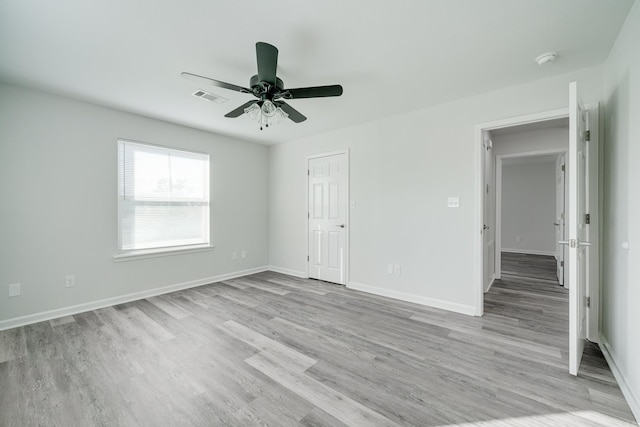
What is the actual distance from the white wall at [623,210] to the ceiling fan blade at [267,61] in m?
2.30

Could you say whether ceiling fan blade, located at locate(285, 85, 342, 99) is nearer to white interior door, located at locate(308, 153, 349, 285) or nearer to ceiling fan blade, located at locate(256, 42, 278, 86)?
ceiling fan blade, located at locate(256, 42, 278, 86)

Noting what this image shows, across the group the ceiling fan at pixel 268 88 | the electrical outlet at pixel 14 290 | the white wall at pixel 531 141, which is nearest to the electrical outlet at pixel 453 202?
the ceiling fan at pixel 268 88

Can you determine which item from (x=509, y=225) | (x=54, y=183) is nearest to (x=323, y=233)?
(x=54, y=183)

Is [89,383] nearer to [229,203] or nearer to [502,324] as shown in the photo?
[229,203]

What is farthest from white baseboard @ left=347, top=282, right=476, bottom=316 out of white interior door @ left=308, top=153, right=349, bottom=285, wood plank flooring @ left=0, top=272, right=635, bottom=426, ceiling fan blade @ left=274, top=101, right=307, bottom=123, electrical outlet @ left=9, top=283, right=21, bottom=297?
electrical outlet @ left=9, top=283, right=21, bottom=297

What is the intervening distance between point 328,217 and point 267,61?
285 centimetres

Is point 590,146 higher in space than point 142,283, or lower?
higher

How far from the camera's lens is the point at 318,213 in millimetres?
4562

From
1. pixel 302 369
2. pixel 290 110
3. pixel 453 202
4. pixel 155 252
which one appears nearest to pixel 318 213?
pixel 453 202

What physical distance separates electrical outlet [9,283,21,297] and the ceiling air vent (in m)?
2.78

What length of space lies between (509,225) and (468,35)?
7.03 m

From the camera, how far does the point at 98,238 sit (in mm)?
3275

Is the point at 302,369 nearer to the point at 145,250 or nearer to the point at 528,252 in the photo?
the point at 145,250

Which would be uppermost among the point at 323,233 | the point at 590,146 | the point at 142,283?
the point at 590,146
